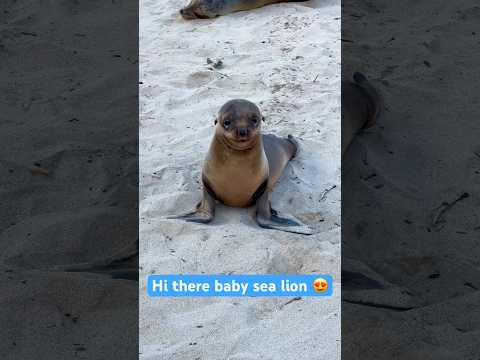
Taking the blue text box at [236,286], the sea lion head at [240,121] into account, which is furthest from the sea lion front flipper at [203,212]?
the blue text box at [236,286]

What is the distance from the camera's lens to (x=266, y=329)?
3066 millimetres

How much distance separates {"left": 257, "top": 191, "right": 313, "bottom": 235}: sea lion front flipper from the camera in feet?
12.9

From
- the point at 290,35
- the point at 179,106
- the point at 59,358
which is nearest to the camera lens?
the point at 59,358

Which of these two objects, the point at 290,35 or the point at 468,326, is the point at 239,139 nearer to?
the point at 468,326

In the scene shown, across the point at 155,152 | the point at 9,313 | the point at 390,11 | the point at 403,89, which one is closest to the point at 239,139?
the point at 155,152

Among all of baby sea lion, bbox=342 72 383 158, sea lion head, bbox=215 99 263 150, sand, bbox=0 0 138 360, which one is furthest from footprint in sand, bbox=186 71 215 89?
sea lion head, bbox=215 99 263 150

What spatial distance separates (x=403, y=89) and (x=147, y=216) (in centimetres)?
225

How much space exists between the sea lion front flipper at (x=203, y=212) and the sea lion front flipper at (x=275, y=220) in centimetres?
25

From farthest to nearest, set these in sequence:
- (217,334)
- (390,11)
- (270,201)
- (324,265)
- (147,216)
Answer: (390,11) < (270,201) < (147,216) < (324,265) < (217,334)

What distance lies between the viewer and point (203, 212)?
407 centimetres

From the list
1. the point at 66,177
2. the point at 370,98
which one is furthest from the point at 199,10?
the point at 66,177

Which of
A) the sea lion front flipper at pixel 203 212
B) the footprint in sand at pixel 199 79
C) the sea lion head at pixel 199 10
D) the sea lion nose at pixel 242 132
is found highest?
the sea lion nose at pixel 242 132

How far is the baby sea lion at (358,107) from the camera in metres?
5.13

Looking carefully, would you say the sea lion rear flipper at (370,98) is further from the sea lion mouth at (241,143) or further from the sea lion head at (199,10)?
the sea lion head at (199,10)
